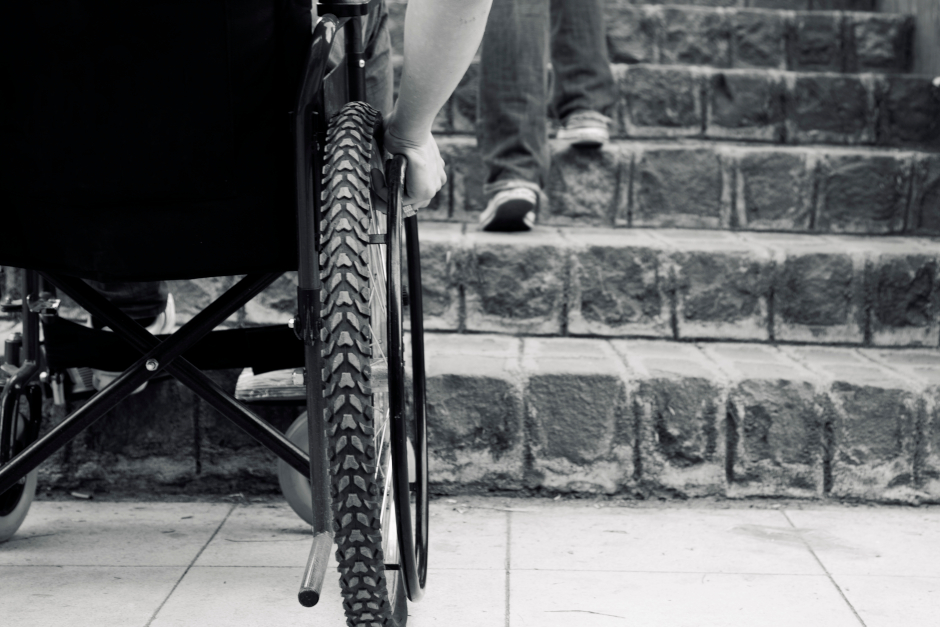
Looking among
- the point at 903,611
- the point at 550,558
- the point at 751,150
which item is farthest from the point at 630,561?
the point at 751,150

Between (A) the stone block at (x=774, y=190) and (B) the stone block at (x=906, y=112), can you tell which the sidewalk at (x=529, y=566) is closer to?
(A) the stone block at (x=774, y=190)

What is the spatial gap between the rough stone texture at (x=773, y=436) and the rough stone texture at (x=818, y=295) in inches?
15.1

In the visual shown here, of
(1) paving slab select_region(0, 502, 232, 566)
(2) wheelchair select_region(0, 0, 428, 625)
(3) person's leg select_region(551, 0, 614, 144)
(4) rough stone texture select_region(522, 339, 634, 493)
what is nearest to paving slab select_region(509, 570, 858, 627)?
(2) wheelchair select_region(0, 0, 428, 625)

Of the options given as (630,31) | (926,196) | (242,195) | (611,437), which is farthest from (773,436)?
(630,31)

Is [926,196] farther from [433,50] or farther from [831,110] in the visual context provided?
[433,50]

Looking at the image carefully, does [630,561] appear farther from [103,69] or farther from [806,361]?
[103,69]

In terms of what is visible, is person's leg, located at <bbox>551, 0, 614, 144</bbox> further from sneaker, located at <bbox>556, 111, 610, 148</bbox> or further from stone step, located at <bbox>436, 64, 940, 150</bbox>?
stone step, located at <bbox>436, 64, 940, 150</bbox>

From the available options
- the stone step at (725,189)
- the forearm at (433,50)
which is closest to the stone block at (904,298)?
the stone step at (725,189)

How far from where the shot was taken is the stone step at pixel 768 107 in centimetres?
312

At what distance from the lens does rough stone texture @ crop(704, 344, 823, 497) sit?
6.98 feet

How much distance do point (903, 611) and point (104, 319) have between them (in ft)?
4.47

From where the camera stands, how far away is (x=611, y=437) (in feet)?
7.05

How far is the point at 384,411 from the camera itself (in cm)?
151

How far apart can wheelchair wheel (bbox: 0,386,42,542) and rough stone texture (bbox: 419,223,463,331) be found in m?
0.95
